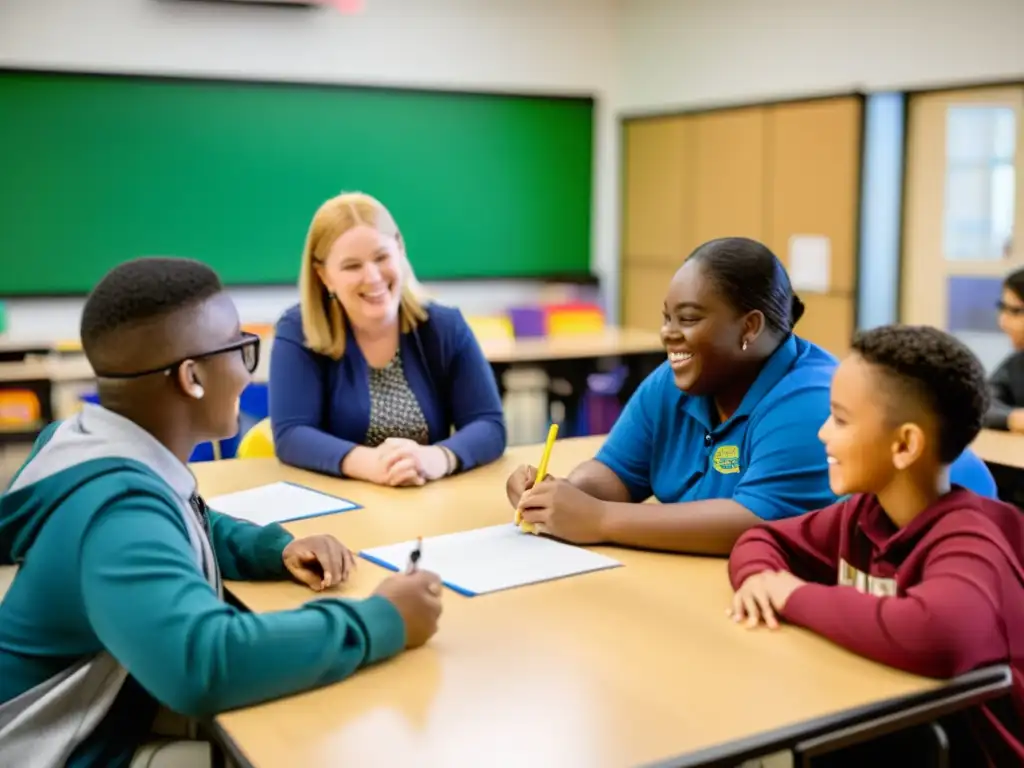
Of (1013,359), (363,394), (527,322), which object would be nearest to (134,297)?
(363,394)

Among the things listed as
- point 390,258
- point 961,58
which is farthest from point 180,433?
point 961,58

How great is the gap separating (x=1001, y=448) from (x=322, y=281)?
6.05 ft

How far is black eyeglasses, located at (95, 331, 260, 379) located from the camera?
139cm

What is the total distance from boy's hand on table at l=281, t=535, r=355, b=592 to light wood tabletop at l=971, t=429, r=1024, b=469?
66.7 inches

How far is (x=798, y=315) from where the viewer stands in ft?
6.53

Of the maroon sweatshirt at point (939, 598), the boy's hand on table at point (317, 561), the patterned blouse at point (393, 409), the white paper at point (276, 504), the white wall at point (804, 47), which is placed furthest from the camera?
the white wall at point (804, 47)

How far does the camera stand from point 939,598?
51.0 inches

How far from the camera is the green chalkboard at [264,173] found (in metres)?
6.12

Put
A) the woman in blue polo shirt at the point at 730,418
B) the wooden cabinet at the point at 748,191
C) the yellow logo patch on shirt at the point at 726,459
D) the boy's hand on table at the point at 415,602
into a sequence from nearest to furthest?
the boy's hand on table at the point at 415,602, the woman in blue polo shirt at the point at 730,418, the yellow logo patch on shirt at the point at 726,459, the wooden cabinet at the point at 748,191

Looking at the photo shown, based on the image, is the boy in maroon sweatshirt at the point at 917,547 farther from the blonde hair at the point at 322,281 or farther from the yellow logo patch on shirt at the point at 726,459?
the blonde hair at the point at 322,281

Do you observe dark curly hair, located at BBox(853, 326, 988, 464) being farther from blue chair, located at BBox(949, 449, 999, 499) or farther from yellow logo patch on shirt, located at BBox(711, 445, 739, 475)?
yellow logo patch on shirt, located at BBox(711, 445, 739, 475)

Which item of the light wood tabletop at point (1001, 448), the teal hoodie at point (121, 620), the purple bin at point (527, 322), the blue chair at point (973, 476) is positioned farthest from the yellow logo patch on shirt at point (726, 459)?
the purple bin at point (527, 322)

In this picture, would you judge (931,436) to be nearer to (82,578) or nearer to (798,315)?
(798,315)

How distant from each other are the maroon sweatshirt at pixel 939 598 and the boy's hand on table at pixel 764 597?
0.07ft
